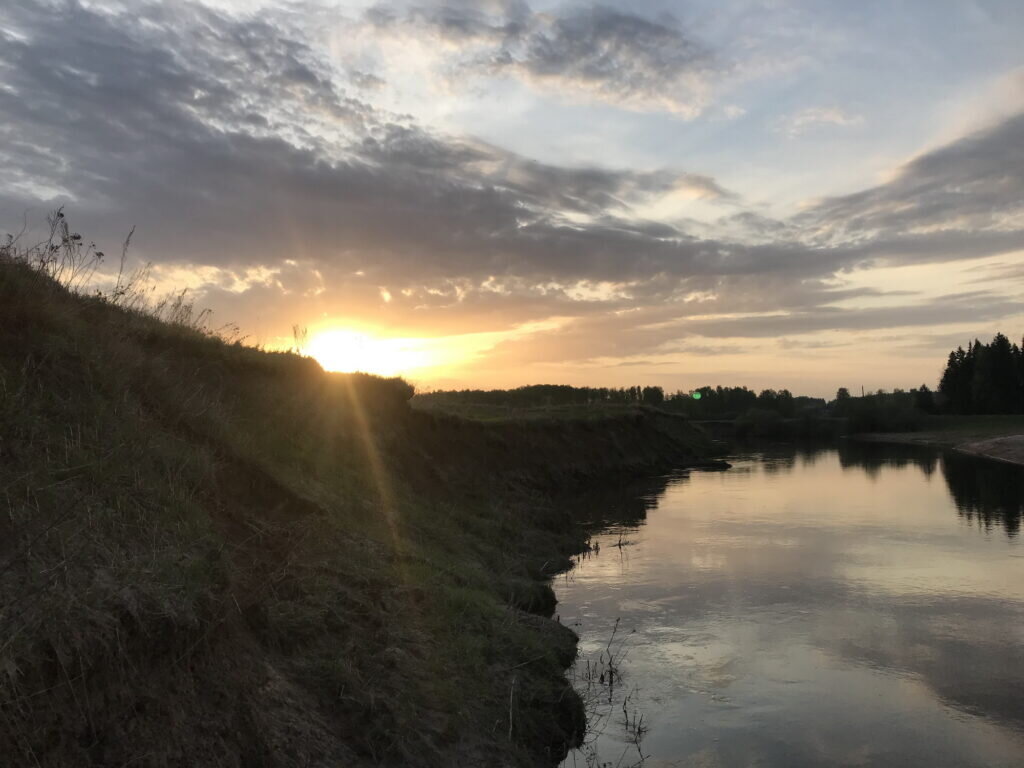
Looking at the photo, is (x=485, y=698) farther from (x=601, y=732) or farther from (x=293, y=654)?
(x=293, y=654)

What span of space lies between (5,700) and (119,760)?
1.08 metres

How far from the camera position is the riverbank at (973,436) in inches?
2778

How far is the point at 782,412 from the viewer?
154 meters

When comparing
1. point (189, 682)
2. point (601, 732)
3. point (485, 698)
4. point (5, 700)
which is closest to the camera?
point (5, 700)

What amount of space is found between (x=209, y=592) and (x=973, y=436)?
353 feet

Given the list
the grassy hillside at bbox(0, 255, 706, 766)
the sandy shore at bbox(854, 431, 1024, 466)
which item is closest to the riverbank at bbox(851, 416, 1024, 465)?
the sandy shore at bbox(854, 431, 1024, 466)

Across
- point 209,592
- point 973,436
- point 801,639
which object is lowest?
point 801,639

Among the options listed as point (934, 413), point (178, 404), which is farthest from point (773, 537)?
point (934, 413)

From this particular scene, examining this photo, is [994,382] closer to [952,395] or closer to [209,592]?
[952,395]

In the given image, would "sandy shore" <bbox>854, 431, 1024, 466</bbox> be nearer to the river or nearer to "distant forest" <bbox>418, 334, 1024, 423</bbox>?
"distant forest" <bbox>418, 334, 1024, 423</bbox>

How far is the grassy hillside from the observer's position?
6.32 meters

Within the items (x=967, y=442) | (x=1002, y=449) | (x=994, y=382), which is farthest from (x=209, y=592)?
(x=994, y=382)

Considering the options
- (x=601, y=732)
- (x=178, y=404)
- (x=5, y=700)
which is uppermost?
(x=178, y=404)

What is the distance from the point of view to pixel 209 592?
26.0 feet
